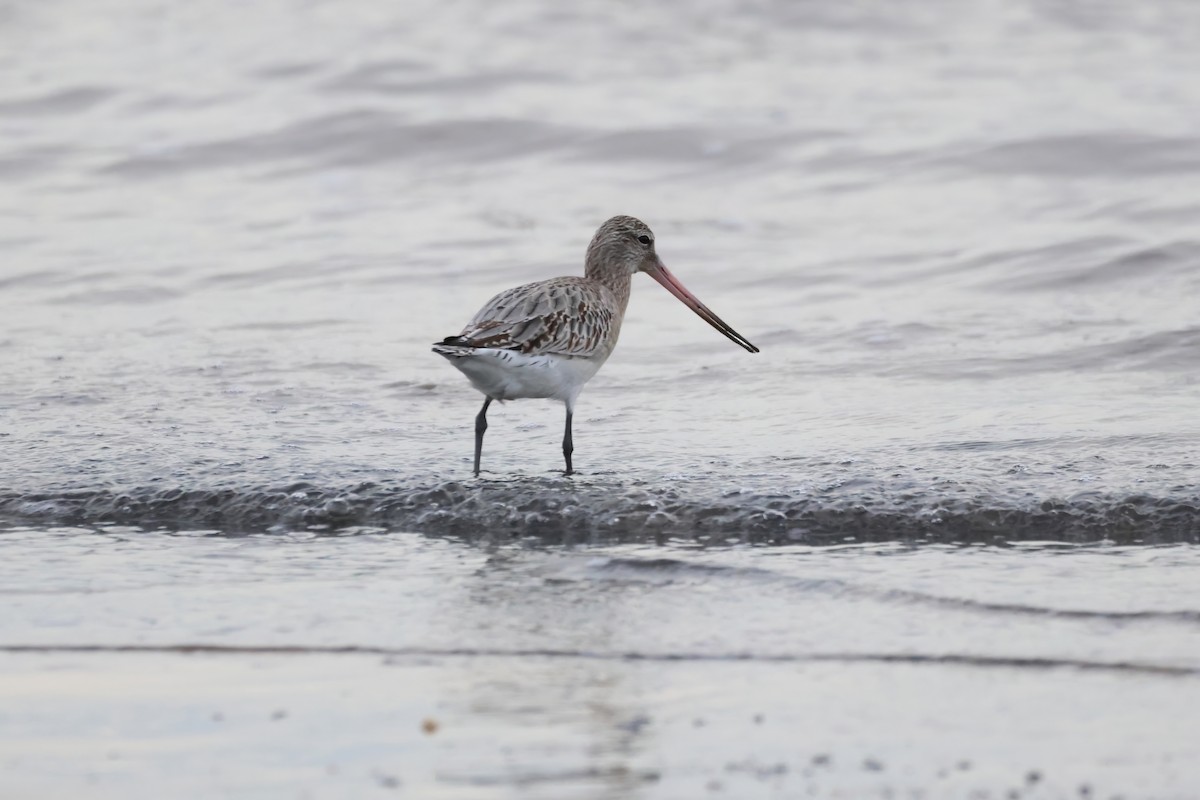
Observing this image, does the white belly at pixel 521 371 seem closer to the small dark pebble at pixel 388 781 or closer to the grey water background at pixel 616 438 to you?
the grey water background at pixel 616 438

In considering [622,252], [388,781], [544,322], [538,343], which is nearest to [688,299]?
[622,252]

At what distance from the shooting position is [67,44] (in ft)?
63.3

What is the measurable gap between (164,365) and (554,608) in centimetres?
437

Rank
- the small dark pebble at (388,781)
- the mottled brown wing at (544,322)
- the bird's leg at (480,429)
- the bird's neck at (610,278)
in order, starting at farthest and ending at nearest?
the bird's neck at (610,278) < the bird's leg at (480,429) < the mottled brown wing at (544,322) < the small dark pebble at (388,781)

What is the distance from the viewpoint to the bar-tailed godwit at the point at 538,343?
21.4 ft

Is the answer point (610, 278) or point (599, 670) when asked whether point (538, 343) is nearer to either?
point (610, 278)

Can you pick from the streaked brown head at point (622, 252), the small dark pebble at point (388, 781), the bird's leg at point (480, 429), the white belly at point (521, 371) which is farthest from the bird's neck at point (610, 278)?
the small dark pebble at point (388, 781)

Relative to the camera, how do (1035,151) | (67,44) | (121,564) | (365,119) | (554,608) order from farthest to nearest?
(67,44) → (365,119) → (1035,151) → (121,564) → (554,608)

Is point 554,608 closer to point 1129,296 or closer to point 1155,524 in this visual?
point 1155,524

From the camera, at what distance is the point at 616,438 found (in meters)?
7.36

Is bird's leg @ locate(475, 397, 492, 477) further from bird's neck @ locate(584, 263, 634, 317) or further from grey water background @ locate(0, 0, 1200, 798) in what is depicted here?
bird's neck @ locate(584, 263, 634, 317)

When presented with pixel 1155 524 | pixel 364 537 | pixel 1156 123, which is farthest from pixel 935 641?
pixel 1156 123

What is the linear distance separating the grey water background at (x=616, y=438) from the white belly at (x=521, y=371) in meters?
0.32

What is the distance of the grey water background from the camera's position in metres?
3.91
